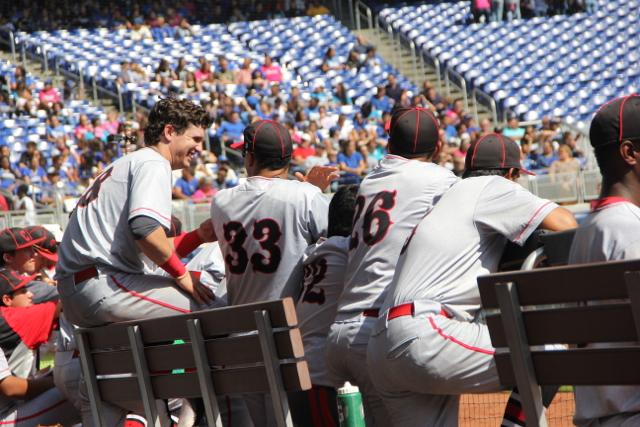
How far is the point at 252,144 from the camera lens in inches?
187

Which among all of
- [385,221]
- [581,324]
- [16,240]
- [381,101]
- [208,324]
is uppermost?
[581,324]

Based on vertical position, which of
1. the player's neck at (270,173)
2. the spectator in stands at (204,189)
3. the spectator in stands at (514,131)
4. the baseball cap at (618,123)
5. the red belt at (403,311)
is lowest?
the spectator in stands at (514,131)

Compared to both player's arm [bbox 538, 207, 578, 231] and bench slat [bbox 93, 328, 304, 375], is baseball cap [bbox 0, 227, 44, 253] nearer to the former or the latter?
bench slat [bbox 93, 328, 304, 375]

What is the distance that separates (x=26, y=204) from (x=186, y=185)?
2.32 meters

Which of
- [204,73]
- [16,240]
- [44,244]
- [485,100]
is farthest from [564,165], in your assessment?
[16,240]

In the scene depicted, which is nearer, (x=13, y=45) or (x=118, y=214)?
(x=118, y=214)

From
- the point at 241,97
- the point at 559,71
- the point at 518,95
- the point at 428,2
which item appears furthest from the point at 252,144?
the point at 428,2

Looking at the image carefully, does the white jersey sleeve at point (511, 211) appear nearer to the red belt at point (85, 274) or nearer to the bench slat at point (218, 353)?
the bench slat at point (218, 353)

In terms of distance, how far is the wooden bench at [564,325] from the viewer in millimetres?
2633

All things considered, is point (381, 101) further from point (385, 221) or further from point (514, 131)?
point (385, 221)

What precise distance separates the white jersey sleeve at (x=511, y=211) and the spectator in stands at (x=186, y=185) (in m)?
12.4

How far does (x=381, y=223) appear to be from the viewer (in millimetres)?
4039

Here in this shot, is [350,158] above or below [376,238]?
below

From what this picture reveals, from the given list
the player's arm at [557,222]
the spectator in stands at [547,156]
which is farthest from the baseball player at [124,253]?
the spectator in stands at [547,156]
